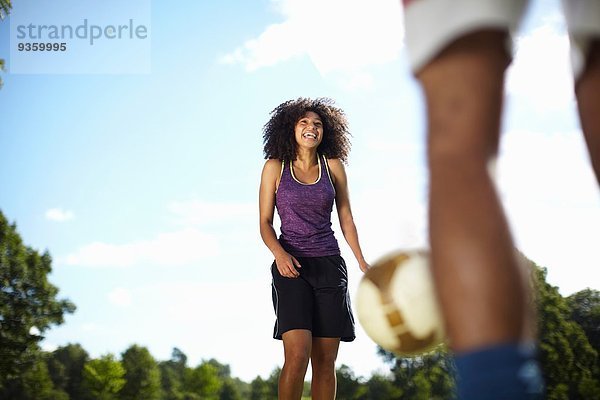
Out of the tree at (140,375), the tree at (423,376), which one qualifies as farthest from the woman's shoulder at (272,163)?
the tree at (140,375)

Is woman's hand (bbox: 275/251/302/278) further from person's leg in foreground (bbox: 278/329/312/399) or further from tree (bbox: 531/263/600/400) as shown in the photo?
tree (bbox: 531/263/600/400)

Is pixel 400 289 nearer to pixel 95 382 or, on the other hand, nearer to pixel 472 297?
pixel 472 297

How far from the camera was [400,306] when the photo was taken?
3520 millimetres

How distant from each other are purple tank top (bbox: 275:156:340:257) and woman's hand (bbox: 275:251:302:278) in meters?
0.25

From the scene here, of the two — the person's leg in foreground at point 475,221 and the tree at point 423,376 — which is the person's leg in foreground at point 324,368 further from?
the tree at point 423,376

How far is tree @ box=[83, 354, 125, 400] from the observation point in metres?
44.8

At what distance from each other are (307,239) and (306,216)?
0.17 meters

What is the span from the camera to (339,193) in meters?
5.14

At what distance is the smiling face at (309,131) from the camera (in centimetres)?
513

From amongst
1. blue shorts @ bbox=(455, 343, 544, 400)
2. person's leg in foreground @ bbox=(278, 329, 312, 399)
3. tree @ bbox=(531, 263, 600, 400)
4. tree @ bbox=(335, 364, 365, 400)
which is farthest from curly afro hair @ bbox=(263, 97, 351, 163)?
tree @ bbox=(335, 364, 365, 400)

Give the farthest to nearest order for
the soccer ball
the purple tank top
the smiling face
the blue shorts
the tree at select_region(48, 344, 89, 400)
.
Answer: the tree at select_region(48, 344, 89, 400)
the smiling face
the purple tank top
the soccer ball
the blue shorts

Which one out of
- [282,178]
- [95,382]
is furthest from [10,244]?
[282,178]

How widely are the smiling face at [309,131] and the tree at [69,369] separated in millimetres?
43081

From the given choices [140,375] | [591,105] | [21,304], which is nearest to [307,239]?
[591,105]
